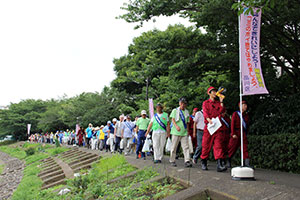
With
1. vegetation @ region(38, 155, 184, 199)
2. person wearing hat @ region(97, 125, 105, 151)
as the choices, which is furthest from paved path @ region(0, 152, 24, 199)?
person wearing hat @ region(97, 125, 105, 151)

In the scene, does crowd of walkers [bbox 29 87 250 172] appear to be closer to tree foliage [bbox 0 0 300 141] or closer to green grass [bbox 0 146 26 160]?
tree foliage [bbox 0 0 300 141]

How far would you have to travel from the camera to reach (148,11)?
30.4 feet

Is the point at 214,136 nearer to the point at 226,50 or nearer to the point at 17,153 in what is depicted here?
the point at 226,50

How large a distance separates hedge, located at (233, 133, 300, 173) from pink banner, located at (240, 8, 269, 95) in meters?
2.33

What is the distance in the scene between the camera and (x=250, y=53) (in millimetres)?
5707

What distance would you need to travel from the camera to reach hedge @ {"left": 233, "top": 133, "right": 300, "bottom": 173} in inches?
278

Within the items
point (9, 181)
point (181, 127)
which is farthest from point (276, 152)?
point (9, 181)

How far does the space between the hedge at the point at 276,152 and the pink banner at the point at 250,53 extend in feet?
7.66

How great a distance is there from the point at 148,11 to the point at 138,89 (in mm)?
22835

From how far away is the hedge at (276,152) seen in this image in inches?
278

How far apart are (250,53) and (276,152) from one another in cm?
331

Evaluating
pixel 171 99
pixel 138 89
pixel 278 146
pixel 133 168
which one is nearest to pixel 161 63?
pixel 133 168

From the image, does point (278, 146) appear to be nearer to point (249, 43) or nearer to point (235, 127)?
point (235, 127)

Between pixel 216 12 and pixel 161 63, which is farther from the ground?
pixel 216 12
